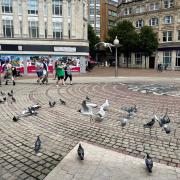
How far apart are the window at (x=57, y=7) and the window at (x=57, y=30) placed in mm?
1367

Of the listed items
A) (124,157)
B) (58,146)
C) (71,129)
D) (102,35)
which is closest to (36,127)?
(71,129)

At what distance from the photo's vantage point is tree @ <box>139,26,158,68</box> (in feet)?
146

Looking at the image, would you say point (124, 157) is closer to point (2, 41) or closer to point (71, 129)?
point (71, 129)

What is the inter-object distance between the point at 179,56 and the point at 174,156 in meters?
43.4

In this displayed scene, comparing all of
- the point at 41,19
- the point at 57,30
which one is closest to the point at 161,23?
the point at 57,30

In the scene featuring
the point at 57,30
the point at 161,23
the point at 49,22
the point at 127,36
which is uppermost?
the point at 161,23

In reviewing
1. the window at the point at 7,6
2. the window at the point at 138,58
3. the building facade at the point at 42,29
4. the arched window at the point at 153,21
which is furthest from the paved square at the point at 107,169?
the window at the point at 138,58

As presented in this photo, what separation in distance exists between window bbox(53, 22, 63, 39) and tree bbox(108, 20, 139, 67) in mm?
20925

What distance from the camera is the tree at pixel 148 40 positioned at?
44631 mm

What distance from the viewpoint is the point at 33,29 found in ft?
95.0

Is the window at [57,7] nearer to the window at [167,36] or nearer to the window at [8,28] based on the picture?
the window at [8,28]

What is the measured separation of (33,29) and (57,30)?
3.21 m

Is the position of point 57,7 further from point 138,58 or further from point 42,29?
point 138,58

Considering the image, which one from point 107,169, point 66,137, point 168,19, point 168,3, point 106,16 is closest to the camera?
point 107,169
